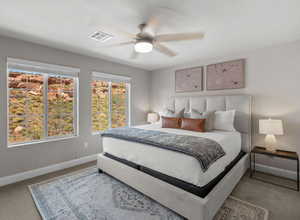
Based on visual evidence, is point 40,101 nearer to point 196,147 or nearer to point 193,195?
point 196,147

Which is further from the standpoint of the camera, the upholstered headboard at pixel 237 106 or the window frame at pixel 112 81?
the window frame at pixel 112 81

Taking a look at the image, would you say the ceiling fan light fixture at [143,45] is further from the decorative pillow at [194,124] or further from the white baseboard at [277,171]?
the white baseboard at [277,171]

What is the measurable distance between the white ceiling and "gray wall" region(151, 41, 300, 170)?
28cm

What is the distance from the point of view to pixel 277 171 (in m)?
2.82

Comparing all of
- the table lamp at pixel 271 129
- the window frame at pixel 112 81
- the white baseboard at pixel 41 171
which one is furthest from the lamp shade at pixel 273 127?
the white baseboard at pixel 41 171

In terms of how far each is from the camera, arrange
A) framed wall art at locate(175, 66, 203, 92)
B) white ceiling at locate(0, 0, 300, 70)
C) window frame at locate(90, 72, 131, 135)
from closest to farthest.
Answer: white ceiling at locate(0, 0, 300, 70), window frame at locate(90, 72, 131, 135), framed wall art at locate(175, 66, 203, 92)

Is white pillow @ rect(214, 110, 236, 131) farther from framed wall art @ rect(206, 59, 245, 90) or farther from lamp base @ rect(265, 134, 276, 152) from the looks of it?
framed wall art @ rect(206, 59, 245, 90)

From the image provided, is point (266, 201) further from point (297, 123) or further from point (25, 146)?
point (25, 146)

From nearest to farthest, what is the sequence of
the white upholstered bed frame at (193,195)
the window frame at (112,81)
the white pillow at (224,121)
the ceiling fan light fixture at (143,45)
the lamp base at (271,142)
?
the white upholstered bed frame at (193,195) → the ceiling fan light fixture at (143,45) → the lamp base at (271,142) → the white pillow at (224,121) → the window frame at (112,81)

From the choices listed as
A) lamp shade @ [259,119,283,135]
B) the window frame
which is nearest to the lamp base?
lamp shade @ [259,119,283,135]

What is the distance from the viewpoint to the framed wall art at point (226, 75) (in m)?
3.22

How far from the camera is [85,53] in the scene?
3.34 m

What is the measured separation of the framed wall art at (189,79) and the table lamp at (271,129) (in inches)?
64.9

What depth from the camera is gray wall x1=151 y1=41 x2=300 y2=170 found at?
2674 millimetres
